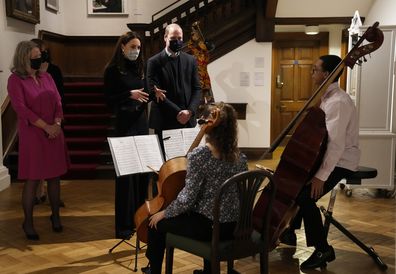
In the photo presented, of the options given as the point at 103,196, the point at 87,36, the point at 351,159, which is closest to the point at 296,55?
the point at 87,36

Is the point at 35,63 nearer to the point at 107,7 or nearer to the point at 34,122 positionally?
the point at 34,122

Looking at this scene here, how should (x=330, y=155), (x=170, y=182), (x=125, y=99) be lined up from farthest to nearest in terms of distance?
(x=125, y=99) < (x=330, y=155) < (x=170, y=182)

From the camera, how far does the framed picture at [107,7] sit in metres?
9.17

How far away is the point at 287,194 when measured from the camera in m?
2.92

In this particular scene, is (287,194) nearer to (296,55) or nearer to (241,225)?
(241,225)

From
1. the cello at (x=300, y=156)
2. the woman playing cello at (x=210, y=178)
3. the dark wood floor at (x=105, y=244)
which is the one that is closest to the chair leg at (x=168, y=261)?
the woman playing cello at (x=210, y=178)

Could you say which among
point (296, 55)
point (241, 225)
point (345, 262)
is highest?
point (296, 55)

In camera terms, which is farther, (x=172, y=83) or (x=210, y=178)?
(x=172, y=83)

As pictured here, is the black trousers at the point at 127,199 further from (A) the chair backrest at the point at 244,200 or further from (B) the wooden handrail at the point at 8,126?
(B) the wooden handrail at the point at 8,126

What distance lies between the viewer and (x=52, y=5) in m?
8.52

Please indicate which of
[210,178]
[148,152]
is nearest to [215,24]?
[148,152]

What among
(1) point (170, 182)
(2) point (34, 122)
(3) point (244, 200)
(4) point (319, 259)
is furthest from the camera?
(2) point (34, 122)

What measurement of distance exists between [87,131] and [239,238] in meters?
5.14

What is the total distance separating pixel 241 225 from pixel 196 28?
450cm
